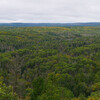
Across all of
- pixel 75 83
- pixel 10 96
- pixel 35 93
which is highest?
pixel 10 96

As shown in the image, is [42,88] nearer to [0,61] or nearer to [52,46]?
[0,61]

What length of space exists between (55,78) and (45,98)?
64.3ft

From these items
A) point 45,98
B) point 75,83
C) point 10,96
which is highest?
point 10,96

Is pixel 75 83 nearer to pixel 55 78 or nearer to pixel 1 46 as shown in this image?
pixel 55 78

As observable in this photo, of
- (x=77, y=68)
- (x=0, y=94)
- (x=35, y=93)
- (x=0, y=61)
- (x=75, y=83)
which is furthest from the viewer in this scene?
(x=0, y=61)

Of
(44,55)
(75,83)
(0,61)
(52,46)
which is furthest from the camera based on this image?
(52,46)

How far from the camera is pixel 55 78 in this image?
41.7m

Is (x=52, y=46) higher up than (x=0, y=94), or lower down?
lower down

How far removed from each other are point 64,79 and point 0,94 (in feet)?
99.4

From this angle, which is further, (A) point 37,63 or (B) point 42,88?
(A) point 37,63

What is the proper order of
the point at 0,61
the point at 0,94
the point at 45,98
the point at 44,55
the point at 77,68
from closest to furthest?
the point at 0,94, the point at 45,98, the point at 77,68, the point at 0,61, the point at 44,55

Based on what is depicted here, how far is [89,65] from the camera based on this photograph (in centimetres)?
5328

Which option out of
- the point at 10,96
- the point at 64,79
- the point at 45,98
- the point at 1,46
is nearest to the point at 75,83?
the point at 64,79

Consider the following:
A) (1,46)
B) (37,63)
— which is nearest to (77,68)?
(37,63)
